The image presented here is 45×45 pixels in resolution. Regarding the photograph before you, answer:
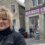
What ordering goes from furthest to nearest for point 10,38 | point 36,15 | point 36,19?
point 36,19
point 36,15
point 10,38

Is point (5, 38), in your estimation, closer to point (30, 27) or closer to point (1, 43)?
point (1, 43)

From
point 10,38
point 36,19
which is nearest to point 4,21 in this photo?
point 10,38

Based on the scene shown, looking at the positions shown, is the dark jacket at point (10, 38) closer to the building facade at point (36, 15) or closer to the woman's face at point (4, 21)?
the woman's face at point (4, 21)

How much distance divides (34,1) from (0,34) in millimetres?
21231

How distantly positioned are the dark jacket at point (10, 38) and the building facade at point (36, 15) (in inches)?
745

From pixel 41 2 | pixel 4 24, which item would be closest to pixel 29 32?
pixel 41 2

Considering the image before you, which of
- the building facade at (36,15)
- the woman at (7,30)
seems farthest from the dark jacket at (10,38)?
the building facade at (36,15)

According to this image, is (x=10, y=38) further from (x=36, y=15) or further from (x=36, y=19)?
(x=36, y=19)

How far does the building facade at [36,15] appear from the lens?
21.9 metres

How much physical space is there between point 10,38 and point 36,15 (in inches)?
816

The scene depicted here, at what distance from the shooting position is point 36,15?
76.8ft

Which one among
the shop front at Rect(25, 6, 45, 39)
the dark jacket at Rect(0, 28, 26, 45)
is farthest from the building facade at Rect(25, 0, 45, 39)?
the dark jacket at Rect(0, 28, 26, 45)

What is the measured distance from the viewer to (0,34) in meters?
2.80

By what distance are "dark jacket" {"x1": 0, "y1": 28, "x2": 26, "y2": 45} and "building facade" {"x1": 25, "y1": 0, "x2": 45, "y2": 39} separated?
18922mm
